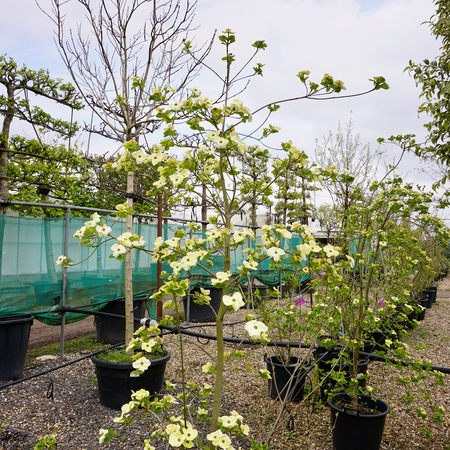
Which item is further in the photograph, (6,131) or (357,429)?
(6,131)

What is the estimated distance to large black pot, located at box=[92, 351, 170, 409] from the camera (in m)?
2.73

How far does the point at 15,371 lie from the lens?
11.2 ft

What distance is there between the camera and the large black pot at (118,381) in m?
2.73

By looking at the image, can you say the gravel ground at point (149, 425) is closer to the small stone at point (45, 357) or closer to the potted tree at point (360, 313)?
the small stone at point (45, 357)

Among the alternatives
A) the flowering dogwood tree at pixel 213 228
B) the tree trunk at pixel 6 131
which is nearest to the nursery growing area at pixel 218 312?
the flowering dogwood tree at pixel 213 228

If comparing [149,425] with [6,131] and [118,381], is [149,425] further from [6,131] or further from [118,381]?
[6,131]

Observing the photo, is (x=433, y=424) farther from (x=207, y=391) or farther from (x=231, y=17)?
(x=231, y=17)

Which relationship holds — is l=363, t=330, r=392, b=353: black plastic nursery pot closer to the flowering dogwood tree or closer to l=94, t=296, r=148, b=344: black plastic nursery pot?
the flowering dogwood tree

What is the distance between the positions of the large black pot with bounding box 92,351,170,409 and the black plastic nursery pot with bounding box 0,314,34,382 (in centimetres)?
115

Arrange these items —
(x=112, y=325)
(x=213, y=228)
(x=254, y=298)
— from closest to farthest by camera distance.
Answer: (x=213, y=228), (x=112, y=325), (x=254, y=298)

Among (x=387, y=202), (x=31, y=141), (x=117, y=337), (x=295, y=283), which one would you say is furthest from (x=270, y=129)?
(x=31, y=141)

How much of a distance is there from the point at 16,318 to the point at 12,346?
410 millimetres

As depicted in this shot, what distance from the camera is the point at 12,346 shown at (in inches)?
133

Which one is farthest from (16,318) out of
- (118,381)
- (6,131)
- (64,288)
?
(6,131)
